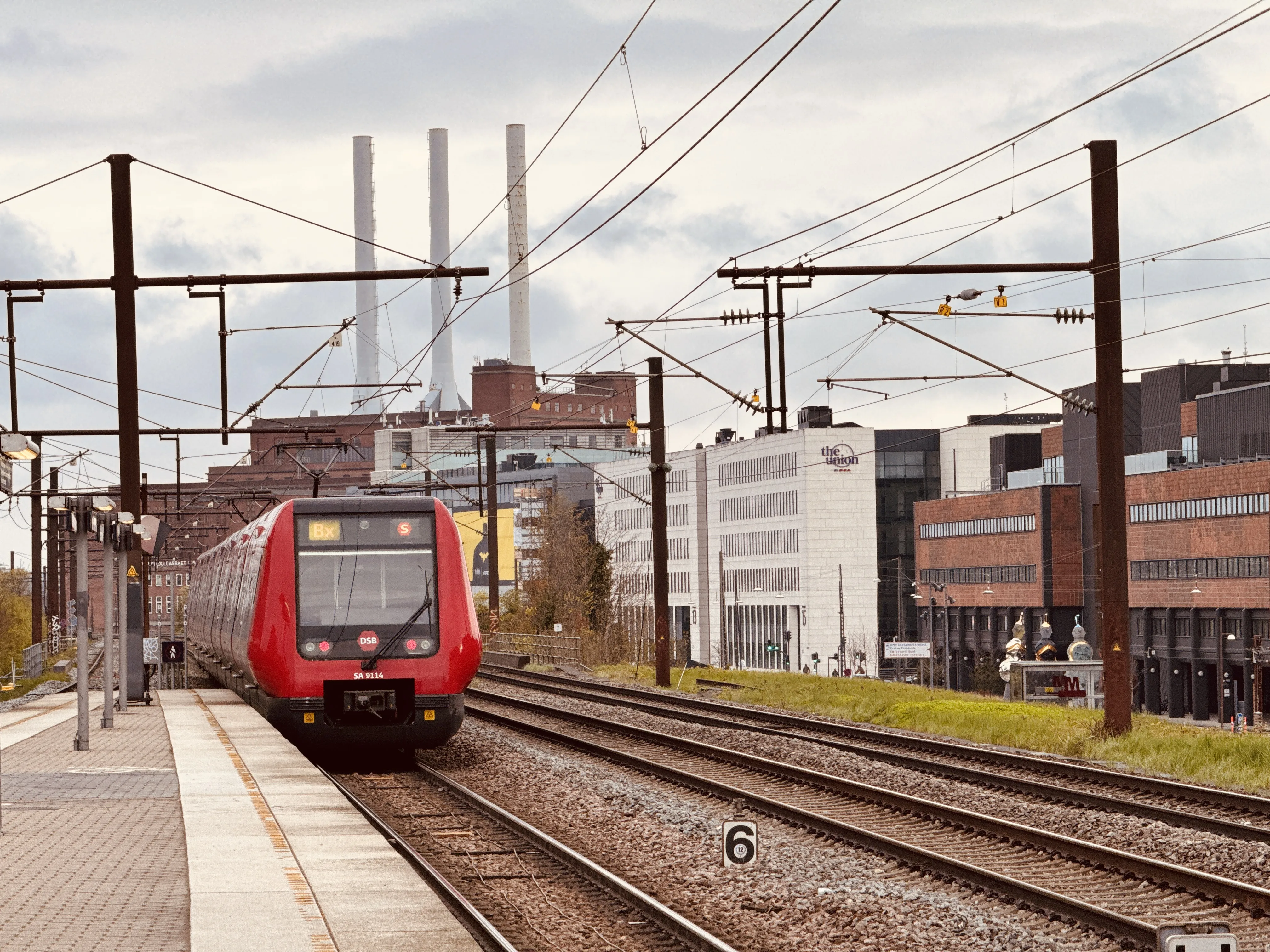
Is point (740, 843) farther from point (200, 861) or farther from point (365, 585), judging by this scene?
point (365, 585)

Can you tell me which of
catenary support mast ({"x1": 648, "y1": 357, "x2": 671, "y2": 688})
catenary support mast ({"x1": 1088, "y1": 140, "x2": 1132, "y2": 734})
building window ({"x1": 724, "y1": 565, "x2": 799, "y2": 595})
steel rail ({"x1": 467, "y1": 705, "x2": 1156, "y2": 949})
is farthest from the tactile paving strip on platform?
building window ({"x1": 724, "y1": 565, "x2": 799, "y2": 595})

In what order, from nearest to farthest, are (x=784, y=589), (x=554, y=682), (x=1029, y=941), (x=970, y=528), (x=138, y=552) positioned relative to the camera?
(x=1029, y=941), (x=138, y=552), (x=554, y=682), (x=970, y=528), (x=784, y=589)

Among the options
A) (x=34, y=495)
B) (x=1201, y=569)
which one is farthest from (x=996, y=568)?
(x=34, y=495)

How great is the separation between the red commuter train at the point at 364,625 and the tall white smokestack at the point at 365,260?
484 feet

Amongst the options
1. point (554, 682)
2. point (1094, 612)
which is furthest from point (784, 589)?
point (554, 682)

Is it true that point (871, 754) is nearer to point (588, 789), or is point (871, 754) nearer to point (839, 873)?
point (588, 789)

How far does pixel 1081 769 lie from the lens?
20562mm

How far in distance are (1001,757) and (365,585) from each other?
812 cm

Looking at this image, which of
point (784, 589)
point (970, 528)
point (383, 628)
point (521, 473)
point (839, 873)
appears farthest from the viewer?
point (521, 473)

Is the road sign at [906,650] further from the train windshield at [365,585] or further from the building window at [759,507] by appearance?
the train windshield at [365,585]

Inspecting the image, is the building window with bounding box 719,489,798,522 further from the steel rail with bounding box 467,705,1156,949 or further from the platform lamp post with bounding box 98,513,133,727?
the steel rail with bounding box 467,705,1156,949

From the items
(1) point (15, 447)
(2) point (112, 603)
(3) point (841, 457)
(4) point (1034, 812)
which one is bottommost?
(4) point (1034, 812)

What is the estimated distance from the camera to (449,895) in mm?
12656

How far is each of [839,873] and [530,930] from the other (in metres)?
3.00
